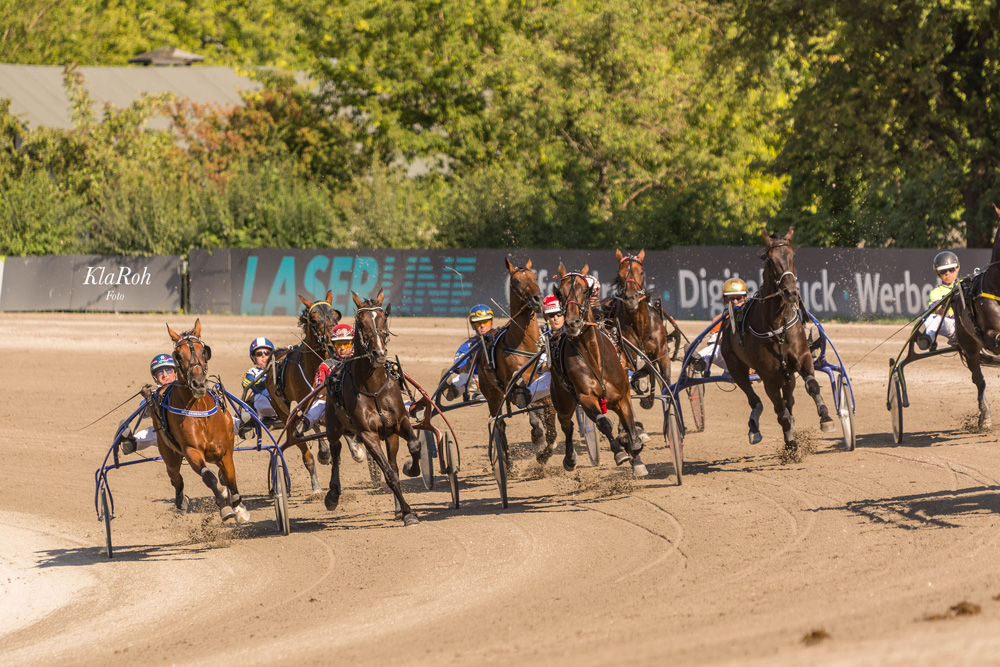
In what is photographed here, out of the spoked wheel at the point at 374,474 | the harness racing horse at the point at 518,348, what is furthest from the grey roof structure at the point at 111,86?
the harness racing horse at the point at 518,348

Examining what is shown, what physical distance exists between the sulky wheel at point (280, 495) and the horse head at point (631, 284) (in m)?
4.94

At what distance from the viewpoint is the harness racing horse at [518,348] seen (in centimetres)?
1231

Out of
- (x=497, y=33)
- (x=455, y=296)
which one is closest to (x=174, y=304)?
(x=455, y=296)

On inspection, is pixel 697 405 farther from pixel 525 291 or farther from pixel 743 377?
pixel 525 291

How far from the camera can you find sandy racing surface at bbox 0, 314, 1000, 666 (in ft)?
22.3

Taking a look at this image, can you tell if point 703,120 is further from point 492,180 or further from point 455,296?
point 455,296

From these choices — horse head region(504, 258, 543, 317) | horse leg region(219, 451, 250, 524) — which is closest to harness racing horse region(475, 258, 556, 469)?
horse head region(504, 258, 543, 317)

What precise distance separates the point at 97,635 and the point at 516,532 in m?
3.60

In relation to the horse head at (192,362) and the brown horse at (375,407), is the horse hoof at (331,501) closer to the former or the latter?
the brown horse at (375,407)

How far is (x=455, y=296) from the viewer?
94.1 ft

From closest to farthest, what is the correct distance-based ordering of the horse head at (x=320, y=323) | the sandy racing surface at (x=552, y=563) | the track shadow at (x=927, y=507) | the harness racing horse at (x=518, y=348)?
1. the sandy racing surface at (x=552, y=563)
2. the track shadow at (x=927, y=507)
3. the harness racing horse at (x=518, y=348)
4. the horse head at (x=320, y=323)

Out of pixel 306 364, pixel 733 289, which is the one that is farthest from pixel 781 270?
pixel 306 364

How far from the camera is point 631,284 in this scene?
1411 cm

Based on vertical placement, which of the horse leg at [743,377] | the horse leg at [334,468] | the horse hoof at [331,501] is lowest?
the horse hoof at [331,501]
